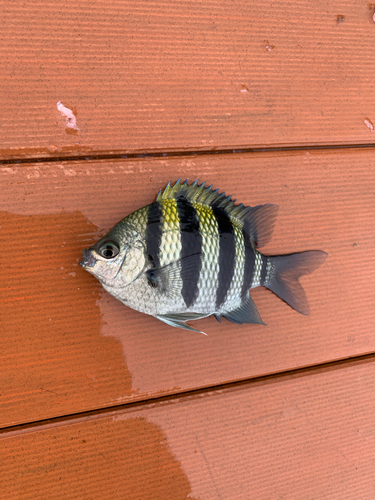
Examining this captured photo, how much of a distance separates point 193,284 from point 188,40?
2.50 feet

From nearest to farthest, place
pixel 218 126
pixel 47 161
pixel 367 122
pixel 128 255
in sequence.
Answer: pixel 128 255 → pixel 47 161 → pixel 218 126 → pixel 367 122

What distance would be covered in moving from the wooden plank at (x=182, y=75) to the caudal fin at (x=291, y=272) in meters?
0.40

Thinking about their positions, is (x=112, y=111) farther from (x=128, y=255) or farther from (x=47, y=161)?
(x=128, y=255)

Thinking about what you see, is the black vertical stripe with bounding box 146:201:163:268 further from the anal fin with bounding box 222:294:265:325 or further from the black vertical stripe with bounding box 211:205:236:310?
the anal fin with bounding box 222:294:265:325

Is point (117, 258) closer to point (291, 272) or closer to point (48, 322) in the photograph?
point (48, 322)

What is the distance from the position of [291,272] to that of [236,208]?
259 millimetres

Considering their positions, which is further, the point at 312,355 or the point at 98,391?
the point at 312,355

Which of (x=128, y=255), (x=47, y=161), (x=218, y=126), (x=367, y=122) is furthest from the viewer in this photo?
(x=367, y=122)

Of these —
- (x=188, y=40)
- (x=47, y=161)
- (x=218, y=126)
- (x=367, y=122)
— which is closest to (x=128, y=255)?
(x=47, y=161)

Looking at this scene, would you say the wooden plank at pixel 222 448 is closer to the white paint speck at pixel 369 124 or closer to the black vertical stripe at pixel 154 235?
the black vertical stripe at pixel 154 235

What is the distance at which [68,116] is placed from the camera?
0.93 metres

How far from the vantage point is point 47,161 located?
3.05 feet

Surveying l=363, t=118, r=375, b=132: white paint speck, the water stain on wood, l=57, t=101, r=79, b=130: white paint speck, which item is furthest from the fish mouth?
l=363, t=118, r=375, b=132: white paint speck

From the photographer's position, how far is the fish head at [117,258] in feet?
2.64
